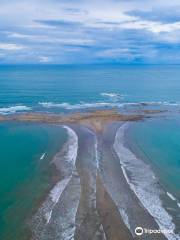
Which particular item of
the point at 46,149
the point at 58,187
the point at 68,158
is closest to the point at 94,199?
the point at 58,187

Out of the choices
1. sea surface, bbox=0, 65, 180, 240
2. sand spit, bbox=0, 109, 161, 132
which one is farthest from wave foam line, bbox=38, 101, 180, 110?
sand spit, bbox=0, 109, 161, 132

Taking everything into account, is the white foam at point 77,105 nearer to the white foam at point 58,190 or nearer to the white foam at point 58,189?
the white foam at point 58,189

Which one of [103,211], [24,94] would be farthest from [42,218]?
[24,94]

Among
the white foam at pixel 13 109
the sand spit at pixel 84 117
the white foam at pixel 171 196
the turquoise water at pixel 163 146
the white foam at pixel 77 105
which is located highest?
the white foam at pixel 77 105

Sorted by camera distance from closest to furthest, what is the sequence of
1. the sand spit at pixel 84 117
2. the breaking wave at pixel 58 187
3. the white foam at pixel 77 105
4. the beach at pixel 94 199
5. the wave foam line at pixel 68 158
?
the beach at pixel 94 199 → the breaking wave at pixel 58 187 → the wave foam line at pixel 68 158 → the sand spit at pixel 84 117 → the white foam at pixel 77 105

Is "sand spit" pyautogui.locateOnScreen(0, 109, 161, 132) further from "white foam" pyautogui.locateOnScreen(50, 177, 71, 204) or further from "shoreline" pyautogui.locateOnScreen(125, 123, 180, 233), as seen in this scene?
"white foam" pyautogui.locateOnScreen(50, 177, 71, 204)

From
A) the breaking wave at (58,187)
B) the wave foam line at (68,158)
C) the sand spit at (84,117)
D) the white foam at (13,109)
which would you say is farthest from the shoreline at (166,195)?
the white foam at (13,109)
